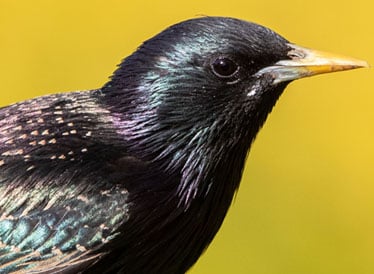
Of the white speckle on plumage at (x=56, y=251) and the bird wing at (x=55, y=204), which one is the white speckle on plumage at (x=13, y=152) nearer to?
the bird wing at (x=55, y=204)

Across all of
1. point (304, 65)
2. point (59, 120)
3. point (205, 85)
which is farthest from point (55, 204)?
point (304, 65)

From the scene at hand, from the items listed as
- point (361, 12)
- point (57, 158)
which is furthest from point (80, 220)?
point (361, 12)

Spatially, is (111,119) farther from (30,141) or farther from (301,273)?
(301,273)

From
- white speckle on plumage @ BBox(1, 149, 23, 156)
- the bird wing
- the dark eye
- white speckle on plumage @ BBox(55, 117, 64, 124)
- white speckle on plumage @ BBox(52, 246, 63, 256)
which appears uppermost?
the dark eye

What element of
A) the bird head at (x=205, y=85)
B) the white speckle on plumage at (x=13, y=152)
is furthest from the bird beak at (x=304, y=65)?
the white speckle on plumage at (x=13, y=152)

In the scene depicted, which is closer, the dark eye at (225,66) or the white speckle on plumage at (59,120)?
the dark eye at (225,66)

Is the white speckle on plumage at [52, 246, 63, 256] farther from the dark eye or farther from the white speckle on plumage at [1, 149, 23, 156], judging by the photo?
the dark eye

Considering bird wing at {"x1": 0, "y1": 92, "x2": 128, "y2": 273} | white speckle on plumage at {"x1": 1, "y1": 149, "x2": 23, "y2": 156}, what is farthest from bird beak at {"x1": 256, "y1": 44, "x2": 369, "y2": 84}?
white speckle on plumage at {"x1": 1, "y1": 149, "x2": 23, "y2": 156}

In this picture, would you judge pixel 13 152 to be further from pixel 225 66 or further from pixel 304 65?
pixel 304 65
